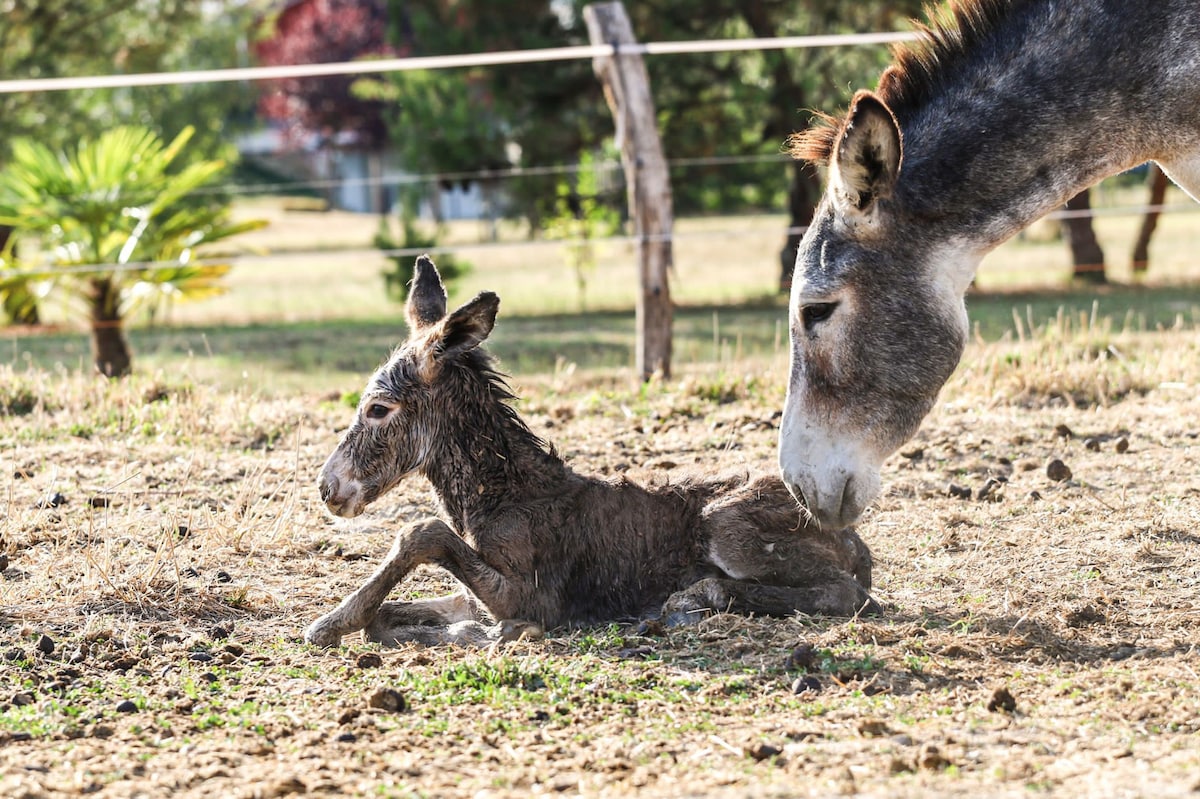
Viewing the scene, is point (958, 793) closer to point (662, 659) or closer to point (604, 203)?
point (662, 659)

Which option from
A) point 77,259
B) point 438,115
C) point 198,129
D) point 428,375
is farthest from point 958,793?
point 198,129

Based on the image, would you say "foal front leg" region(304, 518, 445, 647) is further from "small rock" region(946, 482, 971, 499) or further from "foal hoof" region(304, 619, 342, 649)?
"small rock" region(946, 482, 971, 499)

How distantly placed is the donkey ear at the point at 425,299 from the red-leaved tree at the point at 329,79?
39.6 meters

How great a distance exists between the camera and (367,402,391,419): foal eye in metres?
5.35

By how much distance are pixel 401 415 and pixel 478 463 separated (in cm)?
37

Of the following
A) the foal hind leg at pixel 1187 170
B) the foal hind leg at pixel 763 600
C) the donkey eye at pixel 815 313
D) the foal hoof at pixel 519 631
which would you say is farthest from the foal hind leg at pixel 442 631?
the foal hind leg at pixel 1187 170

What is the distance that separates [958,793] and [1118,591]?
89.5 inches

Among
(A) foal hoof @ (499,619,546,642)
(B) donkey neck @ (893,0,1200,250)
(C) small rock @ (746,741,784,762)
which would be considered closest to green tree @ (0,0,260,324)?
(A) foal hoof @ (499,619,546,642)

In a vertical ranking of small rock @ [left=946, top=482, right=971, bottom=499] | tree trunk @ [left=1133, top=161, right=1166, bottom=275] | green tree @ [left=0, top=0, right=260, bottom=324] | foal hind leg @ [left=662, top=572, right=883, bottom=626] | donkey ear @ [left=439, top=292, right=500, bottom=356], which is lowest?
foal hind leg @ [left=662, top=572, right=883, bottom=626]

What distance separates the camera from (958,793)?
11.0 feet

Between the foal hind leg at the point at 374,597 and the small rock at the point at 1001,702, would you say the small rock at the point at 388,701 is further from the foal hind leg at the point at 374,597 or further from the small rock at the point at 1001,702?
the small rock at the point at 1001,702

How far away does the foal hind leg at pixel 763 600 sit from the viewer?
507 cm

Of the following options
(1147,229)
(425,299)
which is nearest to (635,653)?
(425,299)

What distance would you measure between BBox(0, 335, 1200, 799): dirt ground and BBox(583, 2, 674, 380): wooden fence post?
2402 millimetres
